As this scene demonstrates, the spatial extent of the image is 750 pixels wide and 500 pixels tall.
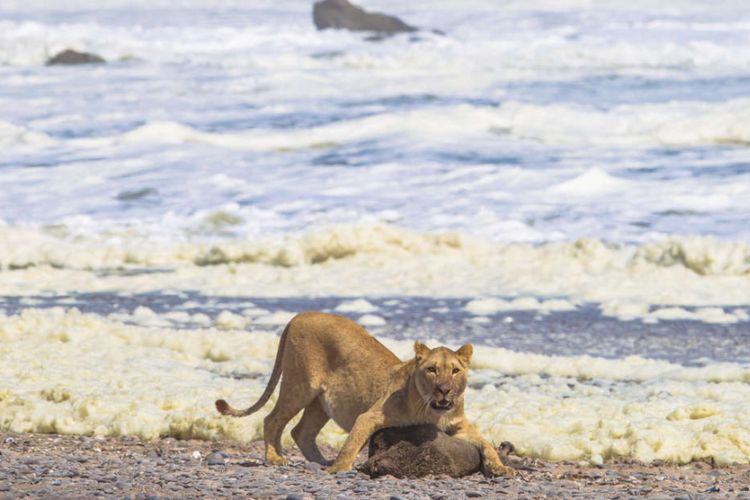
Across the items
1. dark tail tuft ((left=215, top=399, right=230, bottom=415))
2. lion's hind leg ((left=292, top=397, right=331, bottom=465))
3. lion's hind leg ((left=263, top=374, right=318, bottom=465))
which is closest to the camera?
lion's hind leg ((left=263, top=374, right=318, bottom=465))

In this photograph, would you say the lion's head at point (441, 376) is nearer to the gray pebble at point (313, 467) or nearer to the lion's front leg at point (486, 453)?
the lion's front leg at point (486, 453)

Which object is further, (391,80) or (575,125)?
(391,80)

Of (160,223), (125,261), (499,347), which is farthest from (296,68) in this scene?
(499,347)

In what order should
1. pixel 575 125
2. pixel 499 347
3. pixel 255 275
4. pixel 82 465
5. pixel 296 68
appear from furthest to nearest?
pixel 296 68 < pixel 575 125 < pixel 255 275 < pixel 499 347 < pixel 82 465

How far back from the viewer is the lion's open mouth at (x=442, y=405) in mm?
5988

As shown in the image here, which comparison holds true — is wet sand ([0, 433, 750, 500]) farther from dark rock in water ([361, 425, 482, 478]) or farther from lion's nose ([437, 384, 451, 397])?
lion's nose ([437, 384, 451, 397])

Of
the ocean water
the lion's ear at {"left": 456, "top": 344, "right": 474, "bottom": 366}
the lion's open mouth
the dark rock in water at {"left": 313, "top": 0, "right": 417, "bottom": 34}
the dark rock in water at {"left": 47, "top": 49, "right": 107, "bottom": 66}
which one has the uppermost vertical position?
the dark rock in water at {"left": 313, "top": 0, "right": 417, "bottom": 34}

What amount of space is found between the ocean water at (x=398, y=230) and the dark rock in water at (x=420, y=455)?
52.5 inches

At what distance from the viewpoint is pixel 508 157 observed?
89.3ft

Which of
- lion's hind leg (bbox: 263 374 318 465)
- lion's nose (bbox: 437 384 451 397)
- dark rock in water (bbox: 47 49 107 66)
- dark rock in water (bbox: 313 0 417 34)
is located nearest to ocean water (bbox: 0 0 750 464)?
dark rock in water (bbox: 47 49 107 66)

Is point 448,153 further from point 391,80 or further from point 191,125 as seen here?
point 391,80

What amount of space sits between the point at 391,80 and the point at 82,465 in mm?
37187

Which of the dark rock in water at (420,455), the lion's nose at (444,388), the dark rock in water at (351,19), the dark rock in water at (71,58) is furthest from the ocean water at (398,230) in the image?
the dark rock in water at (351,19)

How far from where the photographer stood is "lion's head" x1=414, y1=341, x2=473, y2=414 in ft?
19.5
